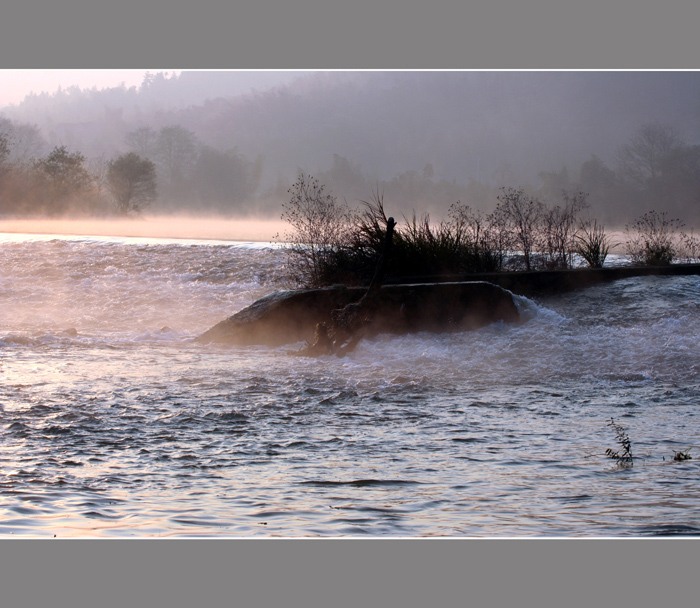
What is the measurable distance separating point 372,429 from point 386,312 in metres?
4.43

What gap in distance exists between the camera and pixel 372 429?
5.25m

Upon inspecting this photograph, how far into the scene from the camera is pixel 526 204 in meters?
14.5

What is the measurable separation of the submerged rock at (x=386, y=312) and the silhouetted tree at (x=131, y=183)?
3623cm

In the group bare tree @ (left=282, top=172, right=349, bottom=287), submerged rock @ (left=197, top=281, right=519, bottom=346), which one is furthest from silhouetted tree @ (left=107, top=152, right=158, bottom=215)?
submerged rock @ (left=197, top=281, right=519, bottom=346)

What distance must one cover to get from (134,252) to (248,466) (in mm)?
16358

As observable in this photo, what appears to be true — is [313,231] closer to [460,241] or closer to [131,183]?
[460,241]

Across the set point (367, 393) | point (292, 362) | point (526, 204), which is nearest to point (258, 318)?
point (292, 362)

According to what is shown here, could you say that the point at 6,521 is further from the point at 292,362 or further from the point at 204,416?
the point at 292,362

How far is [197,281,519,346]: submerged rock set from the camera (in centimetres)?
961

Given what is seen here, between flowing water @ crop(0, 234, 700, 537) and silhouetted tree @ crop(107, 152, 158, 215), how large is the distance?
35342 millimetres

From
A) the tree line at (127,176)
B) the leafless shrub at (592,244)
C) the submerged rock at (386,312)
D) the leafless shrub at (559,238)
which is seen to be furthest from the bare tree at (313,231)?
the tree line at (127,176)

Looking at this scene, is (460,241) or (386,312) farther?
(460,241)

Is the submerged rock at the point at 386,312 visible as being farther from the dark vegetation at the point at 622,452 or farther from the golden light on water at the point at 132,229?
the golden light on water at the point at 132,229

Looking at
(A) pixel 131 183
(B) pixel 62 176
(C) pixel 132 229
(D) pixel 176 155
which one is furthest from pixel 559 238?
(D) pixel 176 155
